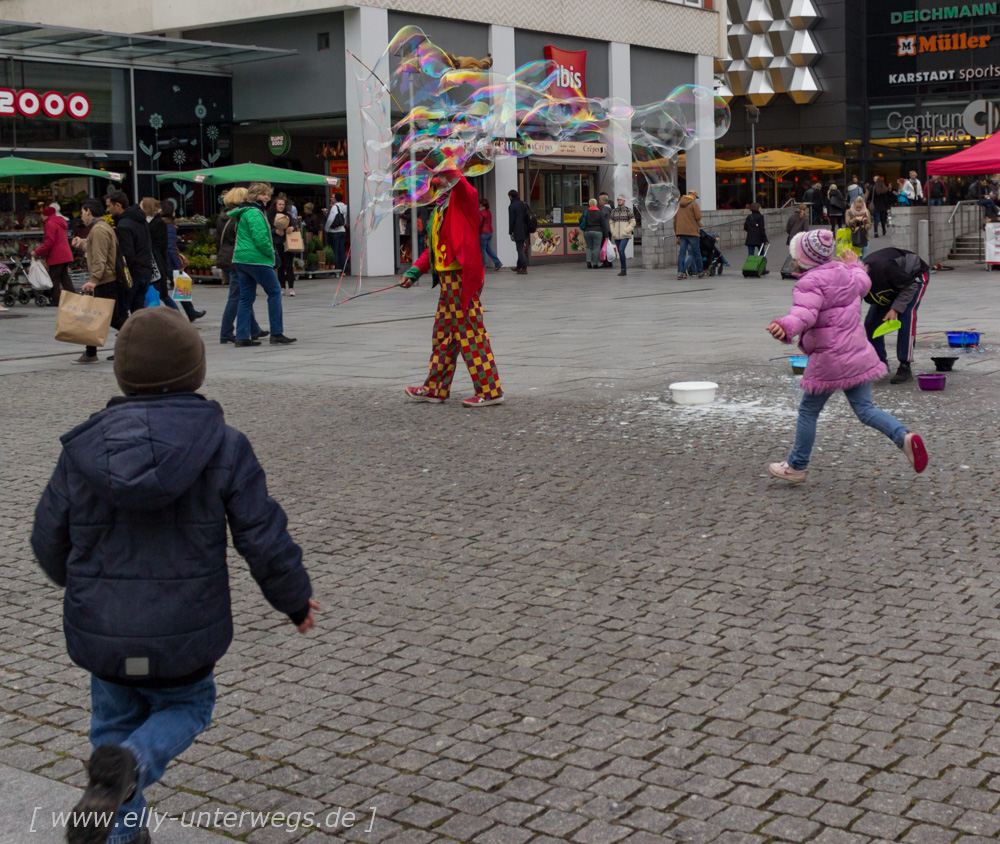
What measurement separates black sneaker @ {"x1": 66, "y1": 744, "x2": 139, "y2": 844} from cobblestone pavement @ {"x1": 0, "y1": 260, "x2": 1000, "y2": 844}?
1.86 ft

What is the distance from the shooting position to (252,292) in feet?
46.3

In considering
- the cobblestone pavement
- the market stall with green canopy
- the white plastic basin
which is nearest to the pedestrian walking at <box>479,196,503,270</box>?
the market stall with green canopy

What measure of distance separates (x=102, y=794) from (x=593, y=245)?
1128 inches

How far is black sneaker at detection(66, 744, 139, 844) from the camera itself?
2.79 metres

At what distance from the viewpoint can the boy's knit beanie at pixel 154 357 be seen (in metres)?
2.98

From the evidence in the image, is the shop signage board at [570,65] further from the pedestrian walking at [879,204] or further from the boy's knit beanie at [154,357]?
the boy's knit beanie at [154,357]

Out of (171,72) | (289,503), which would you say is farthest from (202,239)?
(289,503)

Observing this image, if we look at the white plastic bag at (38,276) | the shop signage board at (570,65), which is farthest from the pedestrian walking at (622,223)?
the white plastic bag at (38,276)

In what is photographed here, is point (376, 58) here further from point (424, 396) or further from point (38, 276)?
point (424, 396)

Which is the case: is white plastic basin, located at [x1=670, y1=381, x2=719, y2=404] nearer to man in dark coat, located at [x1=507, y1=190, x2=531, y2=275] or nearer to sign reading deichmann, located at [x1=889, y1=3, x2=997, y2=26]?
man in dark coat, located at [x1=507, y1=190, x2=531, y2=275]

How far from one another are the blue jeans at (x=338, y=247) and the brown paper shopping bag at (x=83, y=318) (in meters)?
17.6

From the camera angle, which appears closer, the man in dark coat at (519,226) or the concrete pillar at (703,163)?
the man in dark coat at (519,226)

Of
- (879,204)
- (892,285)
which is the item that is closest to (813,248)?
(892,285)

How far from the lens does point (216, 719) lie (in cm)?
411
